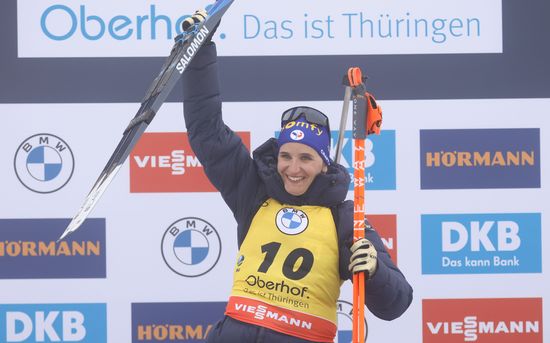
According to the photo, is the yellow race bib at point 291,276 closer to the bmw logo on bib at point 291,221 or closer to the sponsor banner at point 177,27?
the bmw logo on bib at point 291,221

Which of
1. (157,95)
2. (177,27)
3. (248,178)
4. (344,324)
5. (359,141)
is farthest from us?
(344,324)

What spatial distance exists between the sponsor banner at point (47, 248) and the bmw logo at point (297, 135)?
4.20 ft

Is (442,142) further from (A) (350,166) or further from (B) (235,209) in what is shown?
(B) (235,209)

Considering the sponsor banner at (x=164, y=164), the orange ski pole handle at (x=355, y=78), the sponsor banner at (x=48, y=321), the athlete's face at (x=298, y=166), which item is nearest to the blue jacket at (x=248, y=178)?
the athlete's face at (x=298, y=166)

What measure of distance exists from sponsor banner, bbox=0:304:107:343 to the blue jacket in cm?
120

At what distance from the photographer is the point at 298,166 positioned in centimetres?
296

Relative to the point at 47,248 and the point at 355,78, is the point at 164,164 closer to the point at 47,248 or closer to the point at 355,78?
the point at 47,248

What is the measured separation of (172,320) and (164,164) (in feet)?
1.97

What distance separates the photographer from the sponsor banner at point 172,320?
4.03 metres

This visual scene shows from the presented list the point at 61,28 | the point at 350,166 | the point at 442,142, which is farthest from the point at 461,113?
the point at 61,28

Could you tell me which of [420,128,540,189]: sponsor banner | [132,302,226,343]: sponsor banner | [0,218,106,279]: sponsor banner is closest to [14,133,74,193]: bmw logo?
[0,218,106,279]: sponsor banner

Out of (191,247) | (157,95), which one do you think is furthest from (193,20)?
(191,247)

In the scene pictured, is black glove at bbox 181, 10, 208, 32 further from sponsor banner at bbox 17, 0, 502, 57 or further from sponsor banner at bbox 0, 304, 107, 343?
sponsor banner at bbox 0, 304, 107, 343

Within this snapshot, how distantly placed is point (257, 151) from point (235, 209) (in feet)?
0.60
